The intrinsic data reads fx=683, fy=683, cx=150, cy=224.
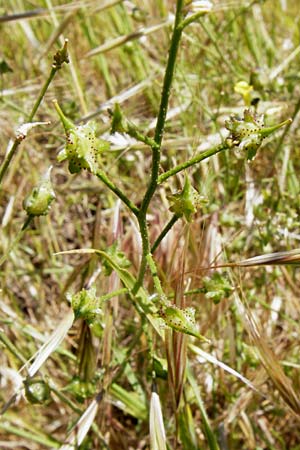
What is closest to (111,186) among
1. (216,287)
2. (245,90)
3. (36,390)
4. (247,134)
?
(247,134)

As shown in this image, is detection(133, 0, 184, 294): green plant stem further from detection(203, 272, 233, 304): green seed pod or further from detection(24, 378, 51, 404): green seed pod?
detection(24, 378, 51, 404): green seed pod

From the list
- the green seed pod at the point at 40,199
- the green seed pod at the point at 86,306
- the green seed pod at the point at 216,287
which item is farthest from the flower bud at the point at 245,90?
the green seed pod at the point at 86,306

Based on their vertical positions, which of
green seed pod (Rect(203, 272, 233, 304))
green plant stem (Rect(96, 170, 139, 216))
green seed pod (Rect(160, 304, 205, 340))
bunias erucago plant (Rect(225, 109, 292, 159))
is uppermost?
bunias erucago plant (Rect(225, 109, 292, 159))

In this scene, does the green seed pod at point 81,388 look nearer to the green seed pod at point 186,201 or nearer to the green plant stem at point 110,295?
the green plant stem at point 110,295

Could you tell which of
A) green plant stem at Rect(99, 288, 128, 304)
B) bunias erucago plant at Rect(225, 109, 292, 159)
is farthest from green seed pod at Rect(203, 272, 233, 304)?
bunias erucago plant at Rect(225, 109, 292, 159)

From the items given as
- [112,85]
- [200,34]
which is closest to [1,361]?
[112,85]

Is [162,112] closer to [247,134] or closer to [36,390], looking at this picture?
[247,134]

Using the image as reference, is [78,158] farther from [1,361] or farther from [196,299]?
[1,361]
